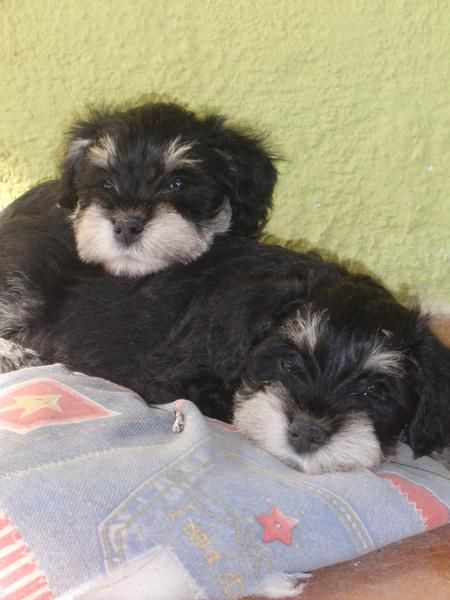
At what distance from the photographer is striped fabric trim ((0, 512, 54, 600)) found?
1405 millimetres

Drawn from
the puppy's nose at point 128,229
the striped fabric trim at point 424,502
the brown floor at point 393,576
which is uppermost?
the puppy's nose at point 128,229

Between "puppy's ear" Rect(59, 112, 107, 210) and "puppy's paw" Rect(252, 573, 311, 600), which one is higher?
"puppy's ear" Rect(59, 112, 107, 210)

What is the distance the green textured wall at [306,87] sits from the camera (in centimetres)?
321

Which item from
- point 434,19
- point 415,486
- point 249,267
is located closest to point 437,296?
point 434,19

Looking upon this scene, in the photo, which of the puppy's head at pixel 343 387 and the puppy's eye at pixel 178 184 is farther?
the puppy's eye at pixel 178 184

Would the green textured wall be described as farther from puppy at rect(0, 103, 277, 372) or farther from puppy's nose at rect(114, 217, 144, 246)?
puppy's nose at rect(114, 217, 144, 246)

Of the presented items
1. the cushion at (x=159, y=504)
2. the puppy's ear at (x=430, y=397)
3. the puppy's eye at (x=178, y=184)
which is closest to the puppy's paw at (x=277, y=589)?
the cushion at (x=159, y=504)

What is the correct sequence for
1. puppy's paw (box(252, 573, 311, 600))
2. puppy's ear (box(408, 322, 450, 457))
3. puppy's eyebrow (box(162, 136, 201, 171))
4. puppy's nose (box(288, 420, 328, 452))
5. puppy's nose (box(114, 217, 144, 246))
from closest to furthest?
1. puppy's paw (box(252, 573, 311, 600))
2. puppy's nose (box(288, 420, 328, 452))
3. puppy's ear (box(408, 322, 450, 457))
4. puppy's nose (box(114, 217, 144, 246))
5. puppy's eyebrow (box(162, 136, 201, 171))

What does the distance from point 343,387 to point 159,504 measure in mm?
545

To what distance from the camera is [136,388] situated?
227cm

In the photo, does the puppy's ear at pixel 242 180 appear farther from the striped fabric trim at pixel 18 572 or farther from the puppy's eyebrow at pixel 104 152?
the striped fabric trim at pixel 18 572

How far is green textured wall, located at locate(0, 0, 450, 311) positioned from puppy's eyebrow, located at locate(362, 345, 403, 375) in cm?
169

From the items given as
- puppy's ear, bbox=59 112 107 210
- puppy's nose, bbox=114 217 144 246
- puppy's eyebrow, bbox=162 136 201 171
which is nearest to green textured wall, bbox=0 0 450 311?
puppy's ear, bbox=59 112 107 210

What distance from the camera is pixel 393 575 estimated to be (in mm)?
1719
